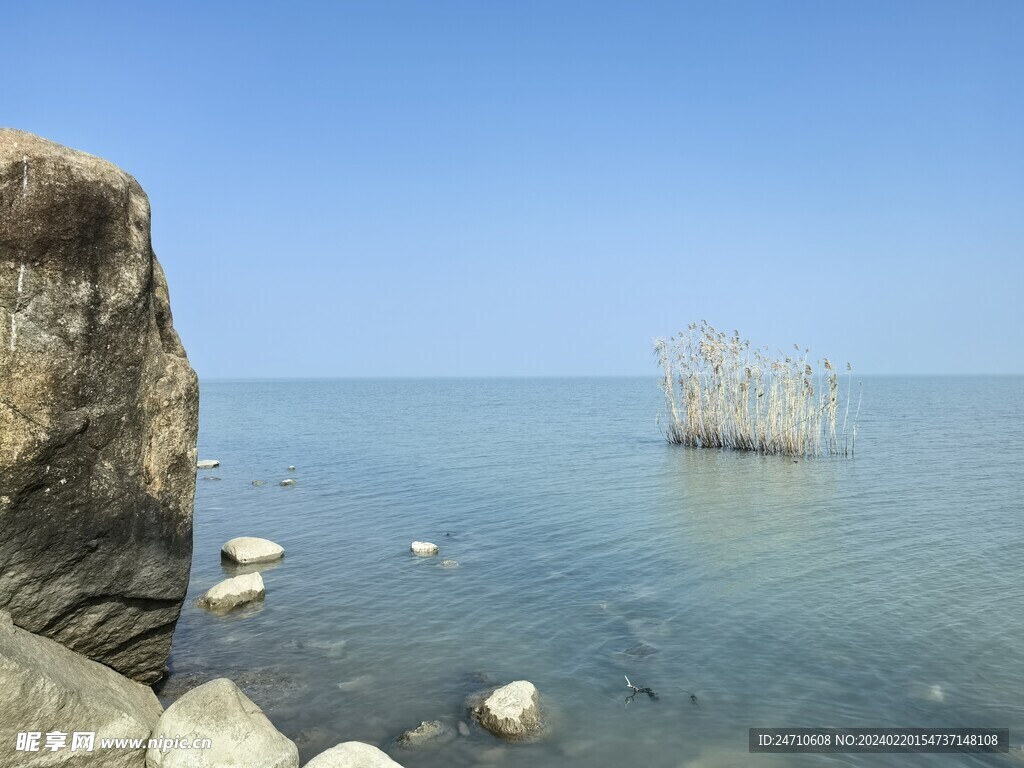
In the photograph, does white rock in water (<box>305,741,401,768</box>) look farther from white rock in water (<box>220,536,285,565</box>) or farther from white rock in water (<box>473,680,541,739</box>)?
white rock in water (<box>220,536,285,565</box>)

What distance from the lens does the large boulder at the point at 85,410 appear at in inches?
256

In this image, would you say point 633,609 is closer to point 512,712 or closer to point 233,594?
point 512,712

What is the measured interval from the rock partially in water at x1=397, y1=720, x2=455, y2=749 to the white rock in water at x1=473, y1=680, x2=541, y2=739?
1.43 ft

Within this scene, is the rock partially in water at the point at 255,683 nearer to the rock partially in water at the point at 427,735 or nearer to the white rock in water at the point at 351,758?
the rock partially in water at the point at 427,735

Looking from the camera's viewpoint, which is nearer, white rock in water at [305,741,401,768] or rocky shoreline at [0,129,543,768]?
rocky shoreline at [0,129,543,768]

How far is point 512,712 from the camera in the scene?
8.58 meters

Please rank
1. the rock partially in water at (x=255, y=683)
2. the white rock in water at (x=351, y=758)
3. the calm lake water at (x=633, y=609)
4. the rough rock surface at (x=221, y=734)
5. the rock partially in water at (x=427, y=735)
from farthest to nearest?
the rock partially in water at (x=255, y=683)
the calm lake water at (x=633, y=609)
the rock partially in water at (x=427, y=735)
the white rock in water at (x=351, y=758)
the rough rock surface at (x=221, y=734)

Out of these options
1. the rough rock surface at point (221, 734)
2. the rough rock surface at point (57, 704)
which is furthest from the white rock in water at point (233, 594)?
the rough rock surface at point (221, 734)

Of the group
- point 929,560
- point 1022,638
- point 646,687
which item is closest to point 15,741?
point 646,687

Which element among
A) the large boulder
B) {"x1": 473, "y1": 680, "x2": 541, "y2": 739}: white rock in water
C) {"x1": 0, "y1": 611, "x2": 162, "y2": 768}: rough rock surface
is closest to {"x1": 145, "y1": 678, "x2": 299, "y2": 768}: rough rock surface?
{"x1": 0, "y1": 611, "x2": 162, "y2": 768}: rough rock surface

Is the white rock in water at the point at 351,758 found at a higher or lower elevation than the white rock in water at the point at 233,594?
higher

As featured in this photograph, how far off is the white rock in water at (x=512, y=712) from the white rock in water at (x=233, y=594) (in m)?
6.25

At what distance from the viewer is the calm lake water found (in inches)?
352

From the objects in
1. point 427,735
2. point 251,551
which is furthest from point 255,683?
point 251,551
